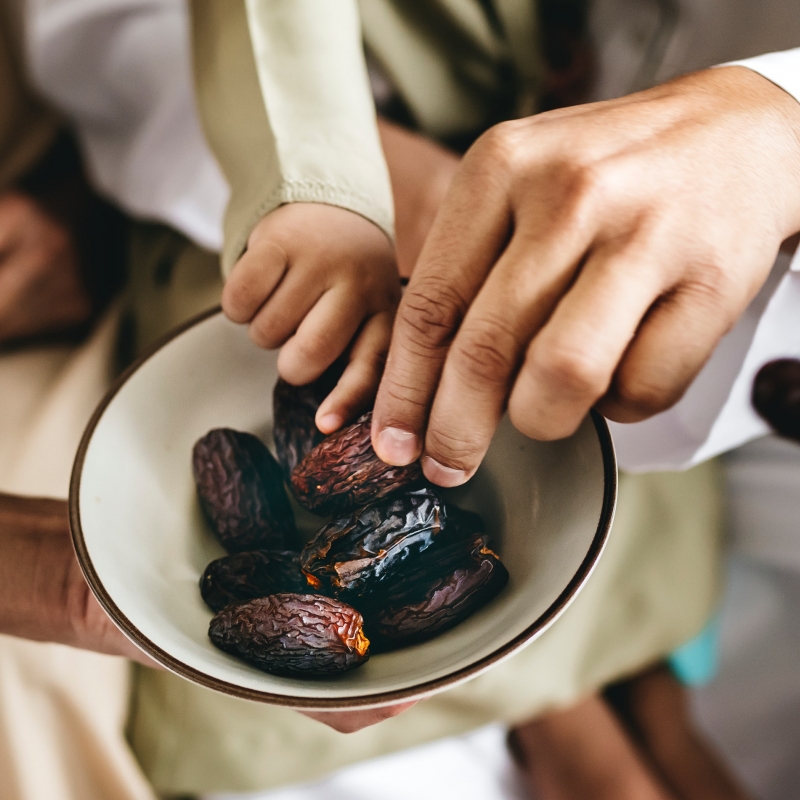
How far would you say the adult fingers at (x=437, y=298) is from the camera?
392 mm

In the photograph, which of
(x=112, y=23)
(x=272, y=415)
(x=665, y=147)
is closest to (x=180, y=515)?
(x=272, y=415)

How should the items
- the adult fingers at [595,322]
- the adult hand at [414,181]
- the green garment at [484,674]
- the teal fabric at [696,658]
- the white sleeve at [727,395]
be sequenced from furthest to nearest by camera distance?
1. the teal fabric at [696,658]
2. the adult hand at [414,181]
3. the green garment at [484,674]
4. the white sleeve at [727,395]
5. the adult fingers at [595,322]

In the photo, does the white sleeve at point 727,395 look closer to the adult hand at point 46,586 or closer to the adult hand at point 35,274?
the adult hand at point 46,586

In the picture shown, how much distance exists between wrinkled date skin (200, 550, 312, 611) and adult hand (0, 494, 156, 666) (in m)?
0.15

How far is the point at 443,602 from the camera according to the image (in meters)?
0.45

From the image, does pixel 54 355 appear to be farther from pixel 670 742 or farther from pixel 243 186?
pixel 670 742

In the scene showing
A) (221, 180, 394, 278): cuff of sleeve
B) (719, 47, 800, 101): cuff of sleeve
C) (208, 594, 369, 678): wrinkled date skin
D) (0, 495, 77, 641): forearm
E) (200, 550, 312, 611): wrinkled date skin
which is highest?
(719, 47, 800, 101): cuff of sleeve

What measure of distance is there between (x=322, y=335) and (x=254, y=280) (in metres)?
0.08

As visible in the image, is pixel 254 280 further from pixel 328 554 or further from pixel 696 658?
pixel 696 658

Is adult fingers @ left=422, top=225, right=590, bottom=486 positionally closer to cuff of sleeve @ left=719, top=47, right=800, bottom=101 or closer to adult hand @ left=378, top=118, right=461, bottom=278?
cuff of sleeve @ left=719, top=47, right=800, bottom=101

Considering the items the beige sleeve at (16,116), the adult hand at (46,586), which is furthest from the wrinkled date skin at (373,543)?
the beige sleeve at (16,116)

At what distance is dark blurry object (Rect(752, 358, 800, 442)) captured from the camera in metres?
0.63

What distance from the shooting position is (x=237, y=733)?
0.71 metres

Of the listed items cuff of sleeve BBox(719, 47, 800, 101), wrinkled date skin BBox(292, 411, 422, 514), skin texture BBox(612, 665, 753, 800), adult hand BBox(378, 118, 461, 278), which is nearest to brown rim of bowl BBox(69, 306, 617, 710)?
wrinkled date skin BBox(292, 411, 422, 514)
